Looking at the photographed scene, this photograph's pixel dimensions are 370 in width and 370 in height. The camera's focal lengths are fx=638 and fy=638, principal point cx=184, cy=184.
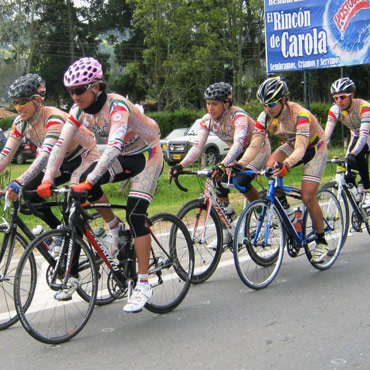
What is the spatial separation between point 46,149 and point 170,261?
1484 millimetres

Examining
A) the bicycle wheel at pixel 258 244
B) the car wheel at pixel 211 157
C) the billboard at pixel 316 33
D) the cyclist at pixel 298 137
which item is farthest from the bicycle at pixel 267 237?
the car wheel at pixel 211 157

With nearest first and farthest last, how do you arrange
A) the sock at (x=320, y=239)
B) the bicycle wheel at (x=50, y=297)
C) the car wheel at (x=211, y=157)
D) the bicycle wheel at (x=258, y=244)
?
the bicycle wheel at (x=50, y=297), the bicycle wheel at (x=258, y=244), the sock at (x=320, y=239), the car wheel at (x=211, y=157)

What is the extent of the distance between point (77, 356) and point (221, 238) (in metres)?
2.32

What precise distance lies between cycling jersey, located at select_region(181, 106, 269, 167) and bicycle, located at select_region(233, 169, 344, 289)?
0.35 meters

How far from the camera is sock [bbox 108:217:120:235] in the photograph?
5.41 m

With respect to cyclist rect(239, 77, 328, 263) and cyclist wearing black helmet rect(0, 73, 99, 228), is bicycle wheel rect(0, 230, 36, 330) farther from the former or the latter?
cyclist rect(239, 77, 328, 263)

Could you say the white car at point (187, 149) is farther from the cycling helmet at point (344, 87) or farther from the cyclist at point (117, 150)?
the cyclist at point (117, 150)

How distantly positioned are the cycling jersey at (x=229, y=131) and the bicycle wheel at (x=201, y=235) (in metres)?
0.54

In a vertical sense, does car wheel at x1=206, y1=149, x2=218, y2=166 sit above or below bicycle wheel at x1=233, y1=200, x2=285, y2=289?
above

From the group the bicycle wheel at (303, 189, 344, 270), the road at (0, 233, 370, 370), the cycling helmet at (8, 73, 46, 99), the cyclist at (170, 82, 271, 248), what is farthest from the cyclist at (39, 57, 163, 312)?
the bicycle wheel at (303, 189, 344, 270)

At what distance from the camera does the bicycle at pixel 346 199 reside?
741cm

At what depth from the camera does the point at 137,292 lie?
5.14 metres

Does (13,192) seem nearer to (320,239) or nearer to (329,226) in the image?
(320,239)

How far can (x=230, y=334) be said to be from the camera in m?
4.95
